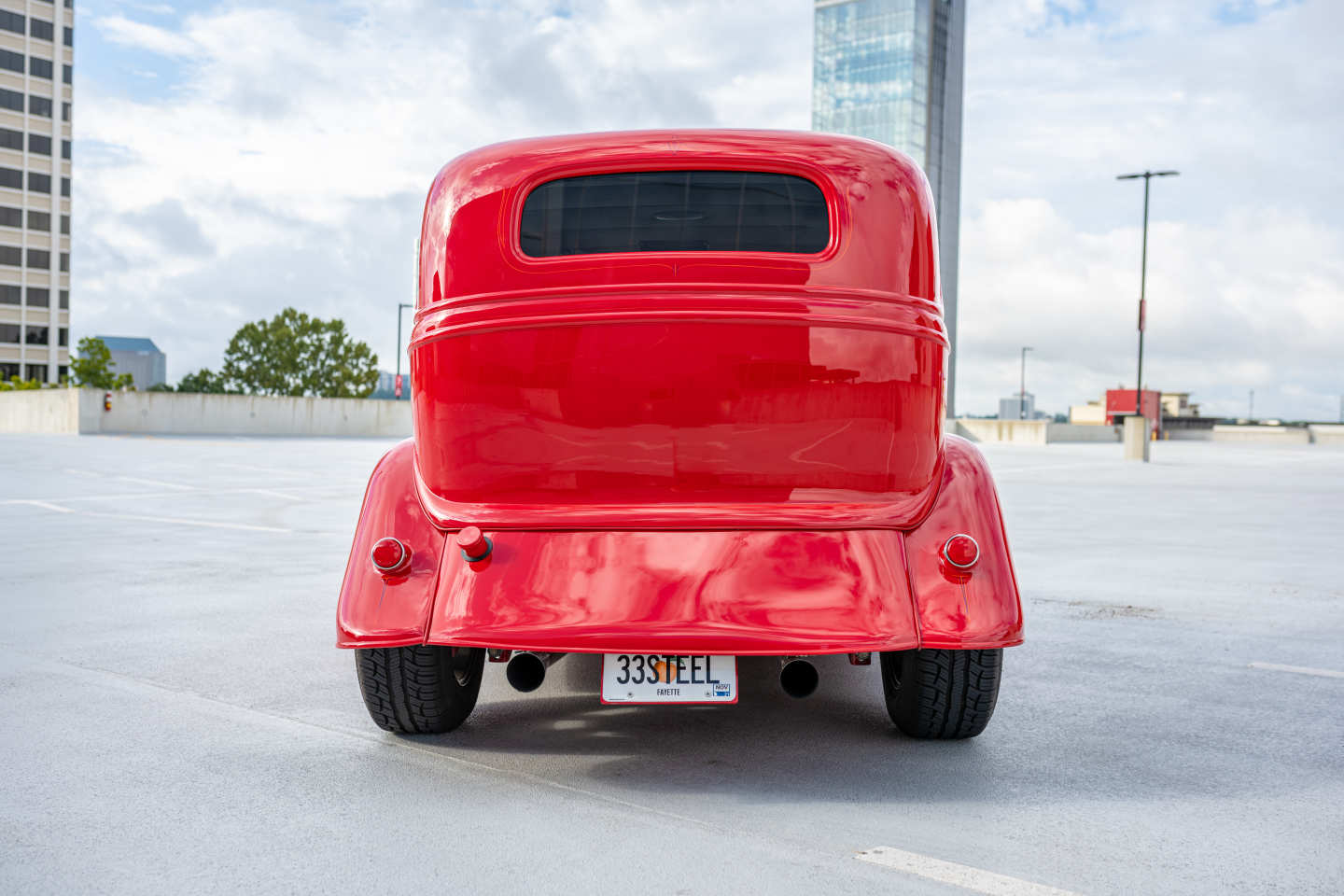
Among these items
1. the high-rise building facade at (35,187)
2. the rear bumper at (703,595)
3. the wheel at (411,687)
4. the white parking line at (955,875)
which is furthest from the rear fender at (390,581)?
the high-rise building facade at (35,187)

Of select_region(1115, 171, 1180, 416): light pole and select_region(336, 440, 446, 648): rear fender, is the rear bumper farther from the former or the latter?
select_region(1115, 171, 1180, 416): light pole

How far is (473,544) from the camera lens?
399cm

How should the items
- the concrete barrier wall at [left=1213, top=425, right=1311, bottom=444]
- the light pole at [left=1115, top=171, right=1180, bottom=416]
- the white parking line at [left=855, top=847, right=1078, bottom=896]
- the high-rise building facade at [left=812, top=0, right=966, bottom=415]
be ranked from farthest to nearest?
1. the high-rise building facade at [left=812, top=0, right=966, bottom=415]
2. the concrete barrier wall at [left=1213, top=425, right=1311, bottom=444]
3. the light pole at [left=1115, top=171, right=1180, bottom=416]
4. the white parking line at [left=855, top=847, right=1078, bottom=896]

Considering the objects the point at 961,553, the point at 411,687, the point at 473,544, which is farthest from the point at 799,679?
the point at 411,687

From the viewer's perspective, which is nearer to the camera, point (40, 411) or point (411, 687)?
point (411, 687)

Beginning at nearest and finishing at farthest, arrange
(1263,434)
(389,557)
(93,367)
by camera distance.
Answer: (389,557), (1263,434), (93,367)

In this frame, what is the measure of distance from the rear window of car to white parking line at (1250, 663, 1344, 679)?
11.4 ft

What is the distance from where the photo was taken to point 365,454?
30422 mm

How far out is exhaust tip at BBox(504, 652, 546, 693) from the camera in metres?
4.11

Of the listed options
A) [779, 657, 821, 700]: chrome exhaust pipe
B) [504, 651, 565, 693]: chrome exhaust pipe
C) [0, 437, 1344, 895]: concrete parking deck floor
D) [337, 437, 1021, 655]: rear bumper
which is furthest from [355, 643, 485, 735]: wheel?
[779, 657, 821, 700]: chrome exhaust pipe

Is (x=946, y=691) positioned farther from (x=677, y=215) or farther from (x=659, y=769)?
(x=677, y=215)

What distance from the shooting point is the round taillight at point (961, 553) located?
13.2ft

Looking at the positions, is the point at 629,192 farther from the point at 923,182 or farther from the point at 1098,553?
the point at 1098,553

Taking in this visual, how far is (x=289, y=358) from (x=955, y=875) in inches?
3622
